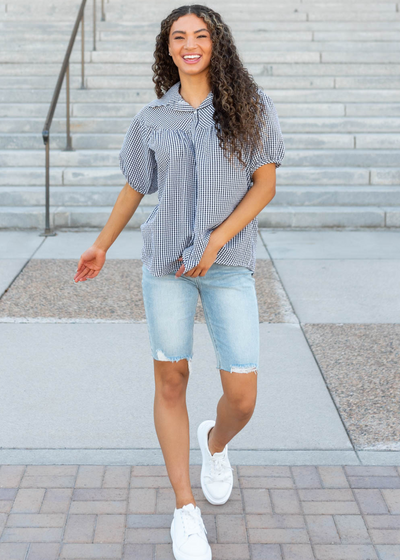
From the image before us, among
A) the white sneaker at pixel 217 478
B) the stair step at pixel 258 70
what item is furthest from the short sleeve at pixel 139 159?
the stair step at pixel 258 70

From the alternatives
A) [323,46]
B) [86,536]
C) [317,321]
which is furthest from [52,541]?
[323,46]

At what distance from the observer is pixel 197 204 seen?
2.30 meters

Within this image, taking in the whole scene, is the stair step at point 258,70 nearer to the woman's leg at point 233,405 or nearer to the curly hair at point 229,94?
the curly hair at point 229,94

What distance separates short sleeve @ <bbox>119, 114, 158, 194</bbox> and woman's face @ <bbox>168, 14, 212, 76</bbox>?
0.24 metres

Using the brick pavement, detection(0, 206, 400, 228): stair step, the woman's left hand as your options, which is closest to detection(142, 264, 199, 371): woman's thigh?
the woman's left hand

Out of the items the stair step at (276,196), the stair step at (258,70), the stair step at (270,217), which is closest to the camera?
the stair step at (270,217)

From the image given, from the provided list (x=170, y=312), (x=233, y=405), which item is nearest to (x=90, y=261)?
(x=170, y=312)

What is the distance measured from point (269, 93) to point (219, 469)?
287 inches

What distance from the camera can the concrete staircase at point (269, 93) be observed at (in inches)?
299

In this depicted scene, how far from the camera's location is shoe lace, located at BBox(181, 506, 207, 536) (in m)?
2.40

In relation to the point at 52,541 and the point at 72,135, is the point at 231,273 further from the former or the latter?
the point at 72,135

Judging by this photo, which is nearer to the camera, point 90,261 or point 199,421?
point 90,261

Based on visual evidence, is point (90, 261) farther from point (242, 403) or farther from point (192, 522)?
point (192, 522)

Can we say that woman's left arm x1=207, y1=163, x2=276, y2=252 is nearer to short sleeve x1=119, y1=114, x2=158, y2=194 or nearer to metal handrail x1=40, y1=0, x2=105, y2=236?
short sleeve x1=119, y1=114, x2=158, y2=194
